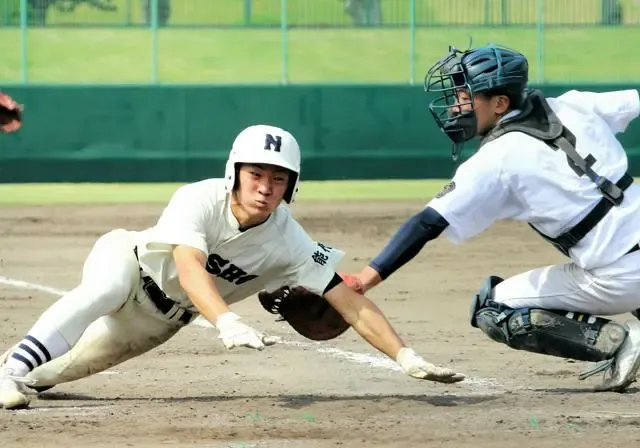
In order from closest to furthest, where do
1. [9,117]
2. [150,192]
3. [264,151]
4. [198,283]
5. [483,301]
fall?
1. [198,283]
2. [264,151]
3. [483,301]
4. [9,117]
5. [150,192]

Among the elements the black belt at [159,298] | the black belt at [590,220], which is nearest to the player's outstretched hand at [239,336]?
the black belt at [159,298]

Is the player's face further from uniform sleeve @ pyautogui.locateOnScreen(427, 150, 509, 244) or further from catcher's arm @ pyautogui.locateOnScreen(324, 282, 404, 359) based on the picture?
uniform sleeve @ pyautogui.locateOnScreen(427, 150, 509, 244)

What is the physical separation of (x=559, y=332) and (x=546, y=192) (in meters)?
0.73

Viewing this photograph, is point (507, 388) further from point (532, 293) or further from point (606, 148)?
point (606, 148)

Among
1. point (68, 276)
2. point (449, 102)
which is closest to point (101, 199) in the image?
point (68, 276)

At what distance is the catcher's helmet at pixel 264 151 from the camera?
6.47 metres

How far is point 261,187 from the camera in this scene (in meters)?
6.54

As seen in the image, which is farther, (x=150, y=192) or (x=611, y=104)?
(x=150, y=192)

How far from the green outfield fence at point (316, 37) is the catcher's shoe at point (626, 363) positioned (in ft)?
48.1

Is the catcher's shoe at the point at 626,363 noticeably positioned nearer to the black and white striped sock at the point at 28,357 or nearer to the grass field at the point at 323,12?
the black and white striped sock at the point at 28,357

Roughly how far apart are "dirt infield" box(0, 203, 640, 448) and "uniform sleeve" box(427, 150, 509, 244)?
2.76 feet

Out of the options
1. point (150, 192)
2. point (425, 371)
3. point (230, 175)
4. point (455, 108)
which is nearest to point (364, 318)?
point (425, 371)

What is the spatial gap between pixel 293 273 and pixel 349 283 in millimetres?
281

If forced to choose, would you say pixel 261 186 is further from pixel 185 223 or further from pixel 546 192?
pixel 546 192
